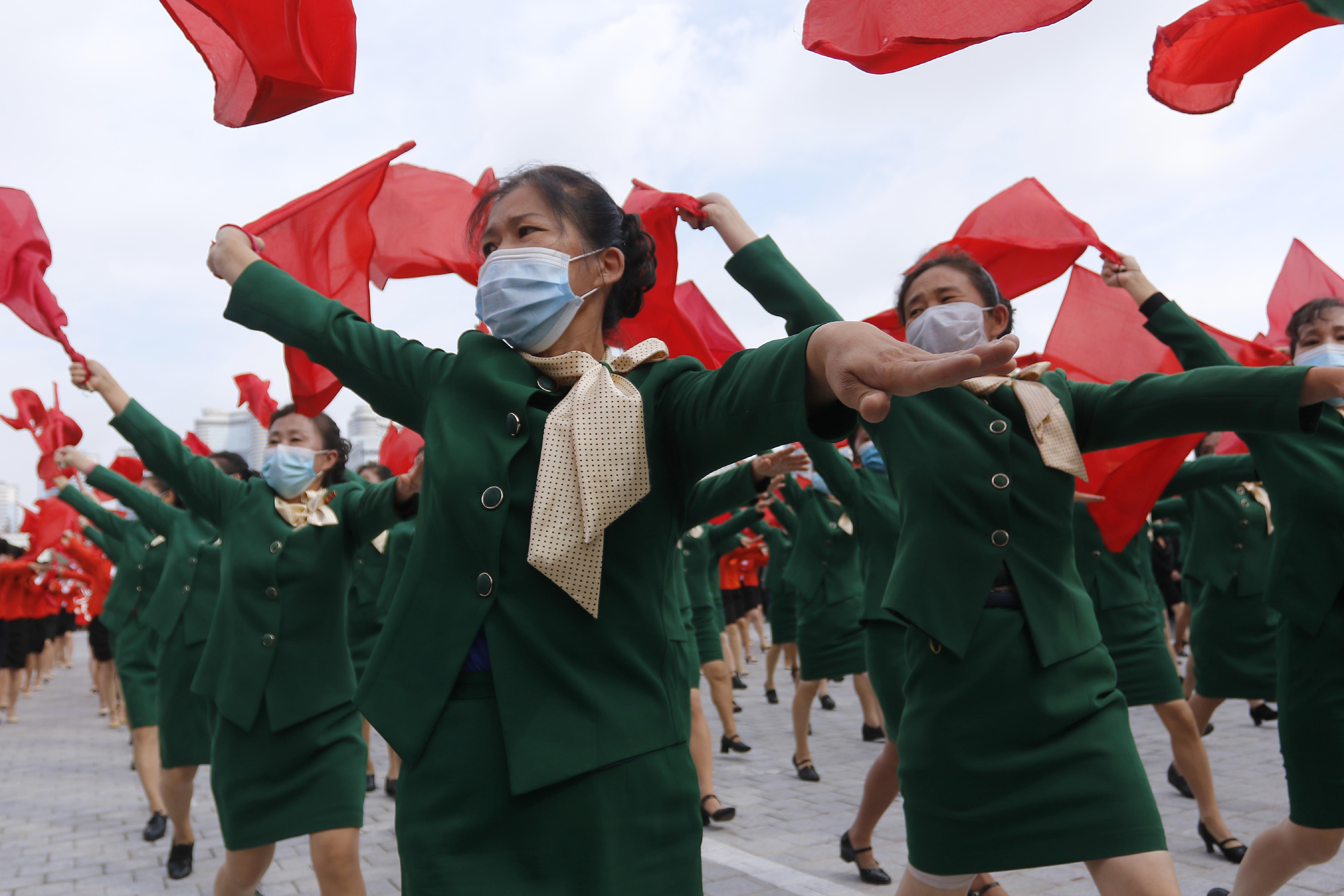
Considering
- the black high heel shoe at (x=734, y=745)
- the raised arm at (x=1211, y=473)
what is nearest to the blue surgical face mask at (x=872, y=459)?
the raised arm at (x=1211, y=473)

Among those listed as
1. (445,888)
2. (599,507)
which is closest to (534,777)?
(445,888)

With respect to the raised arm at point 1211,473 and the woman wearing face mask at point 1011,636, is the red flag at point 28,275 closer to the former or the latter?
the woman wearing face mask at point 1011,636

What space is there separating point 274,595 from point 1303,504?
395 centimetres

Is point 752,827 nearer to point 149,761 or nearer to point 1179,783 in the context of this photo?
point 1179,783

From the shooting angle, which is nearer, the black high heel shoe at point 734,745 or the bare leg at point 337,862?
the bare leg at point 337,862

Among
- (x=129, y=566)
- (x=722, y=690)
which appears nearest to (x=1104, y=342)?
(x=722, y=690)

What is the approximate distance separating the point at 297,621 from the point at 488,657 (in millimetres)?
2840

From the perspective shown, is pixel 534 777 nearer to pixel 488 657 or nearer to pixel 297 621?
pixel 488 657

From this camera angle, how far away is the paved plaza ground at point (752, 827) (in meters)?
5.19

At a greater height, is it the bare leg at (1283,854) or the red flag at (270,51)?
the red flag at (270,51)

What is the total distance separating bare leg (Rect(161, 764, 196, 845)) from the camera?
19.2 ft

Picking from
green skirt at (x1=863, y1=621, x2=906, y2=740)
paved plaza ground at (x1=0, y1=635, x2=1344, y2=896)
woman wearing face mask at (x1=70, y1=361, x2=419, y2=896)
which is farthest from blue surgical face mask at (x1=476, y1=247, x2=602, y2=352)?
green skirt at (x1=863, y1=621, x2=906, y2=740)

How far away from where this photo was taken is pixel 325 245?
3.87 meters

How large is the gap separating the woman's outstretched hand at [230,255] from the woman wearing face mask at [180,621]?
3565 mm
